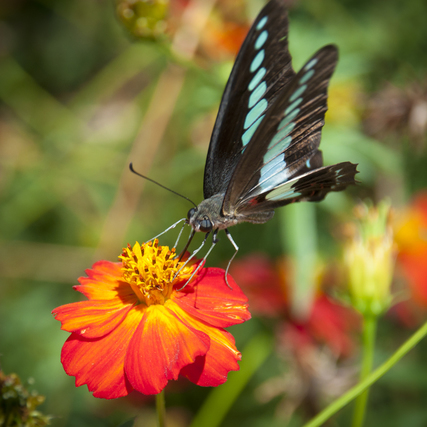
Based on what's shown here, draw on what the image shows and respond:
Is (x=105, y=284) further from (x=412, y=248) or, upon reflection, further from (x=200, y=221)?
(x=412, y=248)

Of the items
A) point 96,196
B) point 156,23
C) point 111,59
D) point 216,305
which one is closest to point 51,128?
point 96,196

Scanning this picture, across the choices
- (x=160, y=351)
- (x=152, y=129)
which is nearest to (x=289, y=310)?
(x=160, y=351)

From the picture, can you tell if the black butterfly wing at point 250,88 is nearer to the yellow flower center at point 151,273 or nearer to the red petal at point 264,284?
the yellow flower center at point 151,273

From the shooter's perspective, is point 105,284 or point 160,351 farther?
point 105,284

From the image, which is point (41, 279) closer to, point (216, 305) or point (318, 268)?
point (318, 268)

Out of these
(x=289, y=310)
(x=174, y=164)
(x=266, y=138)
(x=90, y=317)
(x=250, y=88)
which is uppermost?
(x=174, y=164)

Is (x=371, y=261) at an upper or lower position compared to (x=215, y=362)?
upper

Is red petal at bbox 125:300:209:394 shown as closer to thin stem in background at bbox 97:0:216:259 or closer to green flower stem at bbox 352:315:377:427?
green flower stem at bbox 352:315:377:427
